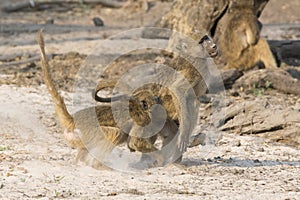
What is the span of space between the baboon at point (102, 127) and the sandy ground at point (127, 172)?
0.65 ft

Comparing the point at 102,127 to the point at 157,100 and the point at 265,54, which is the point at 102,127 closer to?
the point at 157,100

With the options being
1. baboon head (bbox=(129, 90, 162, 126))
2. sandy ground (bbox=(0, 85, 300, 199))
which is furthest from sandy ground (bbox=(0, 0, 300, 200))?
baboon head (bbox=(129, 90, 162, 126))

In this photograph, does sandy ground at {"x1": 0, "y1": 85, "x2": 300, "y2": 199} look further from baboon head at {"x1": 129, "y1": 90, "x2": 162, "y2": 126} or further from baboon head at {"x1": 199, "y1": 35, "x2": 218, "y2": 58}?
baboon head at {"x1": 199, "y1": 35, "x2": 218, "y2": 58}

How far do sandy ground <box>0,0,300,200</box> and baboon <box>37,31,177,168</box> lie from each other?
0.20m

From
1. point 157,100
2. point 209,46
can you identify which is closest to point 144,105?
point 157,100

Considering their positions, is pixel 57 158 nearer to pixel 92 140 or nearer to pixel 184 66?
pixel 92 140

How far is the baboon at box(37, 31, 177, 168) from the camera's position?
5.88 meters

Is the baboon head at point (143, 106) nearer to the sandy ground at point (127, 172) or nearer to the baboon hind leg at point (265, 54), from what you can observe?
the sandy ground at point (127, 172)

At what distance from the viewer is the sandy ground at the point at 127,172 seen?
5.48 metres

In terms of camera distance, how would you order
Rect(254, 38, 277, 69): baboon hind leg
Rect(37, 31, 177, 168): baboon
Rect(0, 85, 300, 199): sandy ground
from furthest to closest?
Rect(254, 38, 277, 69): baboon hind leg
Rect(37, 31, 177, 168): baboon
Rect(0, 85, 300, 199): sandy ground

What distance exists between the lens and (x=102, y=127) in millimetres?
5914

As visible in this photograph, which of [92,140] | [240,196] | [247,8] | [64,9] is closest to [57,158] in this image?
[92,140]

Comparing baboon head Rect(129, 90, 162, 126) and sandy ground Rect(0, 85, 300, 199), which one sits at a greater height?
baboon head Rect(129, 90, 162, 126)

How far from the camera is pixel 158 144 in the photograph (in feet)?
22.1
